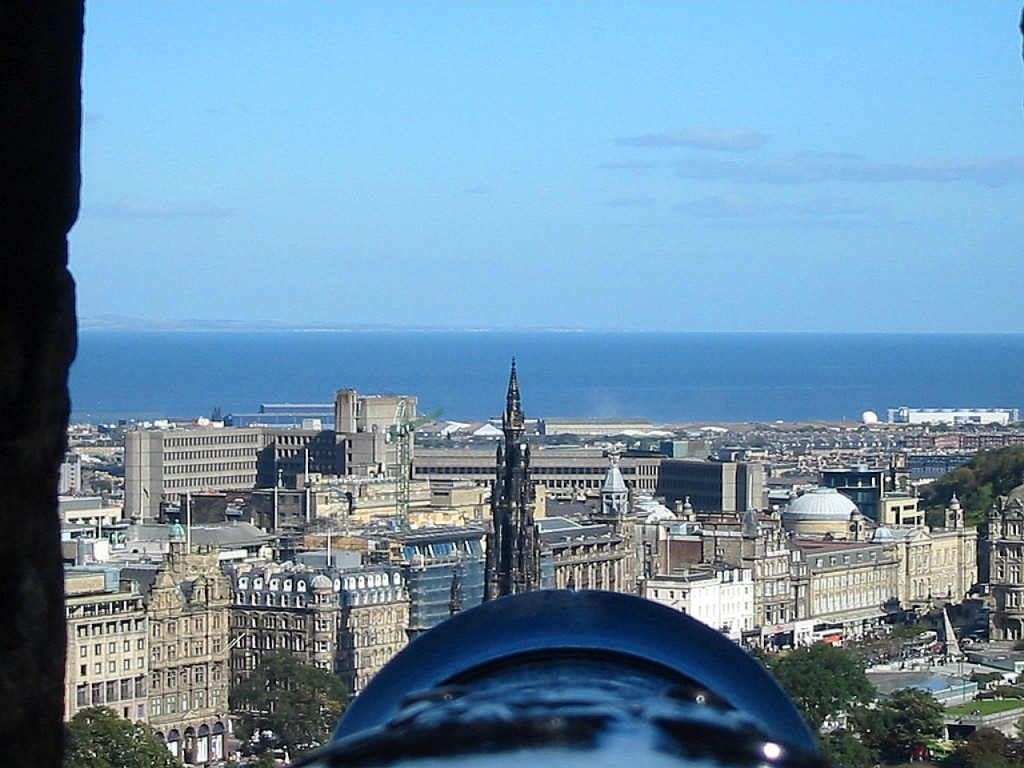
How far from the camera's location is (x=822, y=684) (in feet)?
142

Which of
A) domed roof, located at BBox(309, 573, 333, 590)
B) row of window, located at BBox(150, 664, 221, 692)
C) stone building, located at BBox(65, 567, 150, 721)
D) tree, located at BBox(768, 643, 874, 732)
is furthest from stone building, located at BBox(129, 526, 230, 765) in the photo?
tree, located at BBox(768, 643, 874, 732)

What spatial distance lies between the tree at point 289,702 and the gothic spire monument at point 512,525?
5.07 metres

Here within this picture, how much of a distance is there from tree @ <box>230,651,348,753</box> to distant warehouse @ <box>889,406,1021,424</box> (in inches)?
3737

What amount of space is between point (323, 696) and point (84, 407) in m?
114

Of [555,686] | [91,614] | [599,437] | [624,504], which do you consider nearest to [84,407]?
[599,437]

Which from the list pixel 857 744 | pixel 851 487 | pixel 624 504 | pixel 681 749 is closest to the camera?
pixel 681 749

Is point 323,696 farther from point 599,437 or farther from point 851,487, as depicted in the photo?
point 599,437

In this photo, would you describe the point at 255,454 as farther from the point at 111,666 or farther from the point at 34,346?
the point at 34,346

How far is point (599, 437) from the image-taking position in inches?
4636

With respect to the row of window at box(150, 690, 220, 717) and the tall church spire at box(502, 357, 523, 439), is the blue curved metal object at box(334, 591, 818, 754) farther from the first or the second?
the tall church spire at box(502, 357, 523, 439)

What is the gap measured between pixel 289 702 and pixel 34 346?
41384 mm

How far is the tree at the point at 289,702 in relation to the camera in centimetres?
4184

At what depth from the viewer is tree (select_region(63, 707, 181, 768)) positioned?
34969 millimetres

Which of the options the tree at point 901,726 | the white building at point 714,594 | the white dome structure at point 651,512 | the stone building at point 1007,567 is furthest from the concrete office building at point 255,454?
the tree at point 901,726
